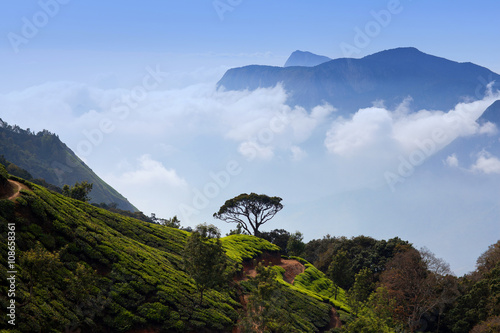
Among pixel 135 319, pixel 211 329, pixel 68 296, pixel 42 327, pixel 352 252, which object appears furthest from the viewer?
pixel 352 252

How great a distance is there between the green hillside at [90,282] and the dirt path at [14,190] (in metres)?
0.67

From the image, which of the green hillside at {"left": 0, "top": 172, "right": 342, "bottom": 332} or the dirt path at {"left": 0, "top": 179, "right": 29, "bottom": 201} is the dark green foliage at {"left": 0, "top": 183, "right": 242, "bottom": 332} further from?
the dirt path at {"left": 0, "top": 179, "right": 29, "bottom": 201}

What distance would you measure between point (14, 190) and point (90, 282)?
14.9 meters

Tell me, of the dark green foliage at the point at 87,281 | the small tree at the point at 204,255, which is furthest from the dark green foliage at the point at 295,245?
the small tree at the point at 204,255

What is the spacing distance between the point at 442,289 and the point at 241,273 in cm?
3545

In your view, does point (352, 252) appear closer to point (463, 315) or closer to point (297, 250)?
point (297, 250)

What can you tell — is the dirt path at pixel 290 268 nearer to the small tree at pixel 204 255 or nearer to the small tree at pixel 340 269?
the small tree at pixel 340 269

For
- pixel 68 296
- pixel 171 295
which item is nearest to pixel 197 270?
pixel 171 295

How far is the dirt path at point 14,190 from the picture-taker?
3709 cm

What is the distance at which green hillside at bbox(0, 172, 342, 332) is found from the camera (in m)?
28.2

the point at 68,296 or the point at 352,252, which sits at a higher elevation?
the point at 352,252

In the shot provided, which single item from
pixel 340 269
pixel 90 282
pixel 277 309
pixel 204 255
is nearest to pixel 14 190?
pixel 90 282

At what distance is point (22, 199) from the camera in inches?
1458

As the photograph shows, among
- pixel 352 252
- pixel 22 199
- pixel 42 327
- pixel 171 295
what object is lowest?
pixel 42 327
